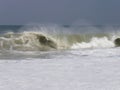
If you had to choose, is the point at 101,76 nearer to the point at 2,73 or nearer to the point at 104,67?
the point at 104,67

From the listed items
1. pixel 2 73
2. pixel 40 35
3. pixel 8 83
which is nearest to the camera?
pixel 8 83

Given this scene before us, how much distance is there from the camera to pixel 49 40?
18.4m

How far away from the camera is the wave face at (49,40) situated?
1655cm

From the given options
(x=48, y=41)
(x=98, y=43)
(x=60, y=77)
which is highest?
(x=48, y=41)

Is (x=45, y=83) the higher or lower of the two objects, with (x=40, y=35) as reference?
lower

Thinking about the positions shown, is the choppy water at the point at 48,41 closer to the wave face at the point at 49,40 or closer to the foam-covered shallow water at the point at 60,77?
the wave face at the point at 49,40

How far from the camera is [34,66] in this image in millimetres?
8656

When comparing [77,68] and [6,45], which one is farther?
[6,45]

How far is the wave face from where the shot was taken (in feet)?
54.3

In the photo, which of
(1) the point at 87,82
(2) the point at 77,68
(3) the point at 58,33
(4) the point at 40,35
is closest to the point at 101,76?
(1) the point at 87,82

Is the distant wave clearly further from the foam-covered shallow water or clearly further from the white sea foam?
the foam-covered shallow water

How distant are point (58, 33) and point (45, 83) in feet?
52.7

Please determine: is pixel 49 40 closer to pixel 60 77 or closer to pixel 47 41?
pixel 47 41

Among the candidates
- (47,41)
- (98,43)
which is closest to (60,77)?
(47,41)
